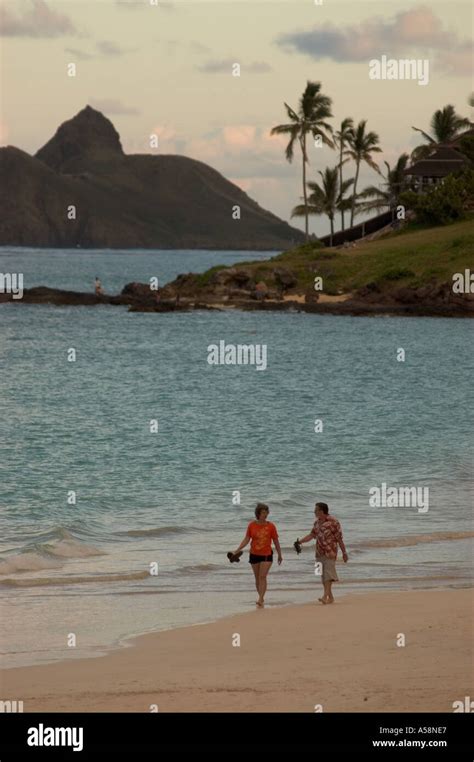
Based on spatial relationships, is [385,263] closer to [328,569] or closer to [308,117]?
[308,117]

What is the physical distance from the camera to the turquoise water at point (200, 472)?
1927cm

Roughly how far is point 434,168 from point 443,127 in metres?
11.4

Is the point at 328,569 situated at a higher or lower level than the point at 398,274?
lower

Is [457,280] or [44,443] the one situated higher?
[457,280]

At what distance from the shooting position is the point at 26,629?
1667 cm

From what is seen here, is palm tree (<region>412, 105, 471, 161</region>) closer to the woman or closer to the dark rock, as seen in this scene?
the dark rock

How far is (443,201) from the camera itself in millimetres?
101000

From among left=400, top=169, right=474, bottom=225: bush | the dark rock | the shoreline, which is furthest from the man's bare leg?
left=400, top=169, right=474, bottom=225: bush

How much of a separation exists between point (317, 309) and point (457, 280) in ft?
32.6

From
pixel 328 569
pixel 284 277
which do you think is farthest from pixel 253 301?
pixel 328 569

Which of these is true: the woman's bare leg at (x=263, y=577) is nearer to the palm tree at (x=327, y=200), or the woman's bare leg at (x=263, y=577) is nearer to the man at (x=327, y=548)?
the man at (x=327, y=548)
